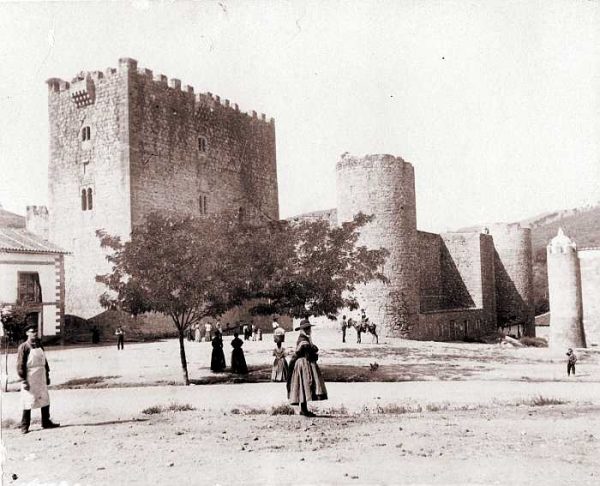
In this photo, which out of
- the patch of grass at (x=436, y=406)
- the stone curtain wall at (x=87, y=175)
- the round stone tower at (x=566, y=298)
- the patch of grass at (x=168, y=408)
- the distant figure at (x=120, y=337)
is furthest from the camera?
the stone curtain wall at (x=87, y=175)

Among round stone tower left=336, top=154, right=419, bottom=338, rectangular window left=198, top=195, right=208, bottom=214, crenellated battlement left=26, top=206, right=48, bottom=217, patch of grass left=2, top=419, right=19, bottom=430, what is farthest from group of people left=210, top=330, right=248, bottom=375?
crenellated battlement left=26, top=206, right=48, bottom=217

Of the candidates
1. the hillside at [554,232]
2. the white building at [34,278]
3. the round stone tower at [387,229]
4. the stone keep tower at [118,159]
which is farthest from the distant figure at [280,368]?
the hillside at [554,232]

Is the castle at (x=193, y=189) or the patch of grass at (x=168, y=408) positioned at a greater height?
the castle at (x=193, y=189)

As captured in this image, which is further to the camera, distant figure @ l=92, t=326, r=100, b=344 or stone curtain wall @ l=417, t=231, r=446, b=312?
stone curtain wall @ l=417, t=231, r=446, b=312

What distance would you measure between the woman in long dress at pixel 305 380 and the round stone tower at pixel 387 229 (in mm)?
16736

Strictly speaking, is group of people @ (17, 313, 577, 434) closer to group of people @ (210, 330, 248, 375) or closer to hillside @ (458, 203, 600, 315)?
group of people @ (210, 330, 248, 375)

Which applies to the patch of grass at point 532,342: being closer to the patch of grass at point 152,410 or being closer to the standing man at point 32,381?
the patch of grass at point 152,410

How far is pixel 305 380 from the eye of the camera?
950 cm

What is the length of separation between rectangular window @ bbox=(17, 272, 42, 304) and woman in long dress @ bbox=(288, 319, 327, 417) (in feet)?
55.8

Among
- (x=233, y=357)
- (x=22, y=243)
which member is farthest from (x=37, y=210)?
(x=233, y=357)

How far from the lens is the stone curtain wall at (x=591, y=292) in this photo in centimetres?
2575

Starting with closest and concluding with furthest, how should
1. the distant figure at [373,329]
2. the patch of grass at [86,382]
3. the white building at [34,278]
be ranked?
the patch of grass at [86,382], the white building at [34,278], the distant figure at [373,329]

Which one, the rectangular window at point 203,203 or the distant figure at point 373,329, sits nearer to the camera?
the distant figure at point 373,329

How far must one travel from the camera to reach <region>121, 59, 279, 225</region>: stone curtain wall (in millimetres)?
28516
